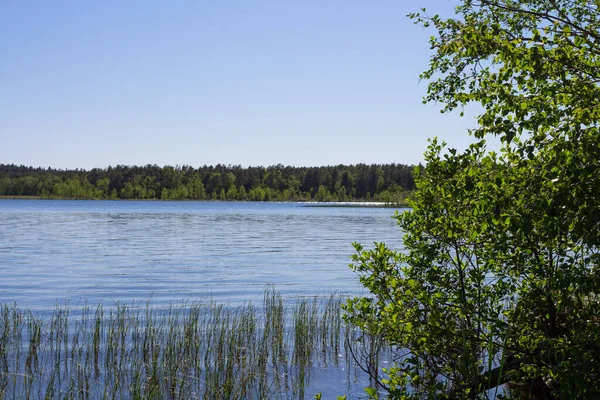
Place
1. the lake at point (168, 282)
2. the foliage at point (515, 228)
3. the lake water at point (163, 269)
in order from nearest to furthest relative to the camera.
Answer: the foliage at point (515, 228) < the lake at point (168, 282) < the lake water at point (163, 269)

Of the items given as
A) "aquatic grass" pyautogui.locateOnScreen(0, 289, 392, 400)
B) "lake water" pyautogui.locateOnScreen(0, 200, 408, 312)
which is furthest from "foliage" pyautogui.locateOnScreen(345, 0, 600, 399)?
"lake water" pyautogui.locateOnScreen(0, 200, 408, 312)

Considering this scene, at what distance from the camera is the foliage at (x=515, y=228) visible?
179 inches

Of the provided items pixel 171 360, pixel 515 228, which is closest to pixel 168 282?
pixel 171 360

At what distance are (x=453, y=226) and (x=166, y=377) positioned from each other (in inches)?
213

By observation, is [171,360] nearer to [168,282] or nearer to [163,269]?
[168,282]

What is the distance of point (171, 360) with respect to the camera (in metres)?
10.2

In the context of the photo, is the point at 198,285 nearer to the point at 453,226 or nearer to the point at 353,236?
the point at 453,226

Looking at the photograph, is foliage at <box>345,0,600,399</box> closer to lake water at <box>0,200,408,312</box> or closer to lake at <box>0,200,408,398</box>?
lake at <box>0,200,408,398</box>

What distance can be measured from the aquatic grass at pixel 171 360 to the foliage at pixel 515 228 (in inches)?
141

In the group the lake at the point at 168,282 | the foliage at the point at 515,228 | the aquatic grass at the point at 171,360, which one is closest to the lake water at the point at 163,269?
the lake at the point at 168,282

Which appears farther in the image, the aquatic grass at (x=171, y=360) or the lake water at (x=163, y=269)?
the lake water at (x=163, y=269)

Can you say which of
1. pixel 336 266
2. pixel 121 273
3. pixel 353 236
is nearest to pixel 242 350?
pixel 121 273

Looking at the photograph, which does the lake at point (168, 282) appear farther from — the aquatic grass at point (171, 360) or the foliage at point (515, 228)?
the foliage at point (515, 228)

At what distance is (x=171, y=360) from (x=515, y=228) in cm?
734
